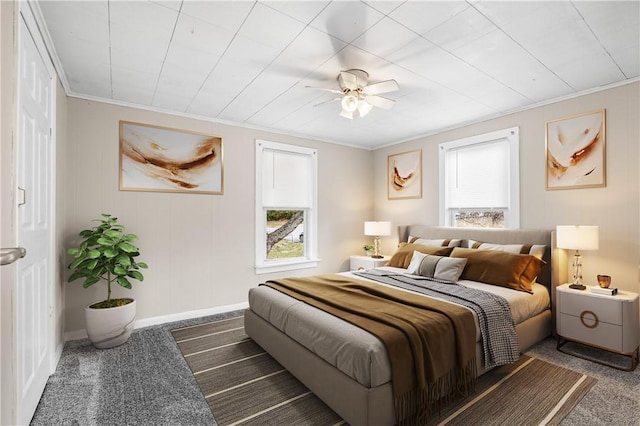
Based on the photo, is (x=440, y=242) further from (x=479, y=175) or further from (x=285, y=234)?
(x=285, y=234)

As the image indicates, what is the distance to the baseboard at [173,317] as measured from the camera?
3.28 m

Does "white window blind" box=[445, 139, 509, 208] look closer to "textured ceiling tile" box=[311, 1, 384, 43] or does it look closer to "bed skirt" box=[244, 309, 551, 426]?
"bed skirt" box=[244, 309, 551, 426]

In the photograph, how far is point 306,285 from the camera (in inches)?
126

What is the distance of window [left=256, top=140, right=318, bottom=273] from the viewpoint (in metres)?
4.59

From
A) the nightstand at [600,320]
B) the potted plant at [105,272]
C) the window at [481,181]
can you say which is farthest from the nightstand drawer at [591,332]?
the potted plant at [105,272]

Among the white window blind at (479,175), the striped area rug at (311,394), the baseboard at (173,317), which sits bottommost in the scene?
the striped area rug at (311,394)

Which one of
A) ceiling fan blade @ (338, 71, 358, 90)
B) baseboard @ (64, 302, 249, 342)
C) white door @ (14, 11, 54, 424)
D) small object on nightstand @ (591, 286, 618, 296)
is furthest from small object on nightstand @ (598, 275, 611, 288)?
white door @ (14, 11, 54, 424)

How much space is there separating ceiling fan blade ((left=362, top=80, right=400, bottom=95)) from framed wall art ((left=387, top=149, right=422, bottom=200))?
7.92ft

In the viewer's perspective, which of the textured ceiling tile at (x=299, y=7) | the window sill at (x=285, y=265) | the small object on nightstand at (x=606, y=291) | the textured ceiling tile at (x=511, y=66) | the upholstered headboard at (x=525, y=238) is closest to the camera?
the textured ceiling tile at (x=299, y=7)

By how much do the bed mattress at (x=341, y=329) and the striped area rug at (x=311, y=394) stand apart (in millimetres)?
346

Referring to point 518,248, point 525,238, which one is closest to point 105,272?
point 518,248

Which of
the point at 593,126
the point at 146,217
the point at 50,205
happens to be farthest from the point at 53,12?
the point at 593,126

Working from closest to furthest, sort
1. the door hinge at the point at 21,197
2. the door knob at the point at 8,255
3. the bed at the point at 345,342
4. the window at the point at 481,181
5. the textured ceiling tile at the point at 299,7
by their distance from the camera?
the door knob at the point at 8,255, the door hinge at the point at 21,197, the bed at the point at 345,342, the textured ceiling tile at the point at 299,7, the window at the point at 481,181

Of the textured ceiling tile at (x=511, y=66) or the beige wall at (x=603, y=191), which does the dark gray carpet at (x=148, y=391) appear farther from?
the textured ceiling tile at (x=511, y=66)
